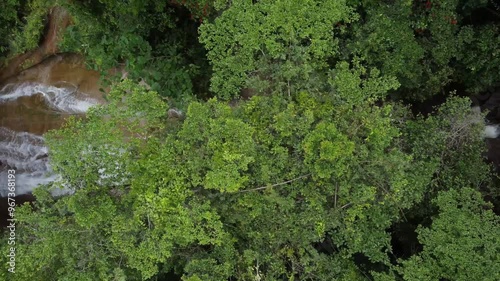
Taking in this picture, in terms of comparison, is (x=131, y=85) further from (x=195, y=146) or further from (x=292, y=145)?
(x=292, y=145)

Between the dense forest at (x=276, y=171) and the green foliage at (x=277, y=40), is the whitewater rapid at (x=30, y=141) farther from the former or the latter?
the green foliage at (x=277, y=40)

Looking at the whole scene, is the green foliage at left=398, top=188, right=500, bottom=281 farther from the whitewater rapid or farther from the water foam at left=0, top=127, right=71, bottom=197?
the water foam at left=0, top=127, right=71, bottom=197

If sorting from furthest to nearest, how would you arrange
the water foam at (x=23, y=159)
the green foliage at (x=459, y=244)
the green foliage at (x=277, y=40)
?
1. the water foam at (x=23, y=159)
2. the green foliage at (x=277, y=40)
3. the green foliage at (x=459, y=244)

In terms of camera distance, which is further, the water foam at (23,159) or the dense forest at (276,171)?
the water foam at (23,159)

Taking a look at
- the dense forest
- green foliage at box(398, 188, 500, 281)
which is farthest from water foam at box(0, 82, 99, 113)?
green foliage at box(398, 188, 500, 281)

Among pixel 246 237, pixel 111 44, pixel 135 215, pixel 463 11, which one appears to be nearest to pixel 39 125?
pixel 111 44

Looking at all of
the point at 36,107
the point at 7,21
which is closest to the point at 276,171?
the point at 36,107

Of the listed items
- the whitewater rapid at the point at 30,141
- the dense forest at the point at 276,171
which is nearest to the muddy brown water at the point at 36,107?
the whitewater rapid at the point at 30,141
